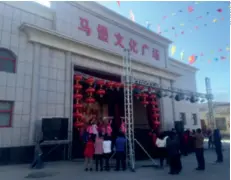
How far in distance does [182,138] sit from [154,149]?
3002 mm

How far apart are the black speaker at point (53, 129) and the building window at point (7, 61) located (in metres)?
3.20

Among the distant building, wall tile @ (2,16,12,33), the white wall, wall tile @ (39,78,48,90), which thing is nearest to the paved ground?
the white wall

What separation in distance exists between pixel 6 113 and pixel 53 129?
2417 millimetres

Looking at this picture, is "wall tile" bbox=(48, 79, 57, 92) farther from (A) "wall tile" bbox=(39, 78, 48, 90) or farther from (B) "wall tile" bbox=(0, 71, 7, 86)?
(B) "wall tile" bbox=(0, 71, 7, 86)

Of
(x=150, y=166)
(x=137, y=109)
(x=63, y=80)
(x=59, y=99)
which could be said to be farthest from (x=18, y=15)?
(x=137, y=109)

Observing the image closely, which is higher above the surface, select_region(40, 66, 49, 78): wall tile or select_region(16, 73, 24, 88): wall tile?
select_region(40, 66, 49, 78): wall tile

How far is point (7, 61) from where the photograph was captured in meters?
9.97

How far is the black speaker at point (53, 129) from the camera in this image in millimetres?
9242

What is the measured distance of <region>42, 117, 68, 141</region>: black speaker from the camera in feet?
30.3

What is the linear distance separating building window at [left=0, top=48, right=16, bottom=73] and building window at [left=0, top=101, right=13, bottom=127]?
1.64 metres

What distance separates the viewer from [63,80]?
37.9ft

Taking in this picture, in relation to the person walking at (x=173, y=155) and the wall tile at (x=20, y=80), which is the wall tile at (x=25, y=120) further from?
the person walking at (x=173, y=155)

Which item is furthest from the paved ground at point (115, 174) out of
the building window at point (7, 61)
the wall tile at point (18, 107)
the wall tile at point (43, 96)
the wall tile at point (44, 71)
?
the wall tile at point (44, 71)

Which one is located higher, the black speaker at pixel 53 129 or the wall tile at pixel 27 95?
the wall tile at pixel 27 95
